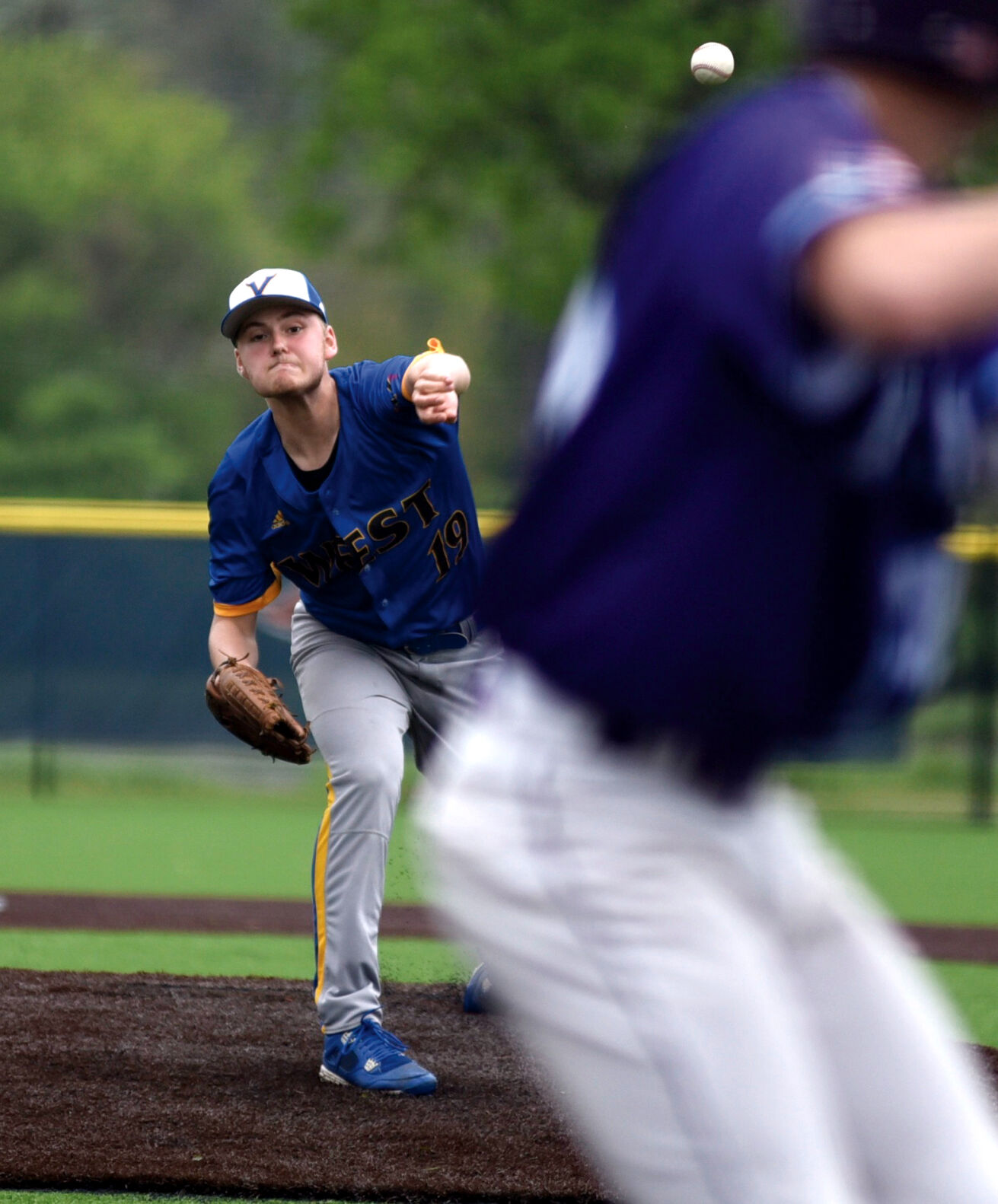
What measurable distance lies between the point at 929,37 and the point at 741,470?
0.41 m

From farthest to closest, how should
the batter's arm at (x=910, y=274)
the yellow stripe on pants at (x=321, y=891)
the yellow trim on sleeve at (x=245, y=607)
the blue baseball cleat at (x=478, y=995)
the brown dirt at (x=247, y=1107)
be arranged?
the blue baseball cleat at (x=478, y=995) < the yellow trim on sleeve at (x=245, y=607) < the yellow stripe on pants at (x=321, y=891) < the brown dirt at (x=247, y=1107) < the batter's arm at (x=910, y=274)

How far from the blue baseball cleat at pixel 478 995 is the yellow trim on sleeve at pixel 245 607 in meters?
1.32

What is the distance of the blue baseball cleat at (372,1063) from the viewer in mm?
4258

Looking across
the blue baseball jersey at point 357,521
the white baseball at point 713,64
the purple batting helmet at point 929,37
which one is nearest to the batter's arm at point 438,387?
the blue baseball jersey at point 357,521

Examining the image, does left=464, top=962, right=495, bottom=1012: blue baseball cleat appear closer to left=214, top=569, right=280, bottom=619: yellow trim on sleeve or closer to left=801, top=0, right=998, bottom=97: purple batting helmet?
left=214, top=569, right=280, bottom=619: yellow trim on sleeve

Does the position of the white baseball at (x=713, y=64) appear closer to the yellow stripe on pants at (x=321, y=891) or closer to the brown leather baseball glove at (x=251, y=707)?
the brown leather baseball glove at (x=251, y=707)

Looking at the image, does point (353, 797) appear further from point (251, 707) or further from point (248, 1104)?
point (248, 1104)

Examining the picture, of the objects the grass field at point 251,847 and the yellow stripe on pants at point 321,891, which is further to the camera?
the grass field at point 251,847

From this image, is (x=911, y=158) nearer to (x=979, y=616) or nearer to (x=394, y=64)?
(x=979, y=616)

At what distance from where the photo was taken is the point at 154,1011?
518cm

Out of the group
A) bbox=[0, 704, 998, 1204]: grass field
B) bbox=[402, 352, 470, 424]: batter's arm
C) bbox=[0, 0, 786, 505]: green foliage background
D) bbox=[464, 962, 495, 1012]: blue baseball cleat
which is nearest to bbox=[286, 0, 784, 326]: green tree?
bbox=[0, 0, 786, 505]: green foliage background

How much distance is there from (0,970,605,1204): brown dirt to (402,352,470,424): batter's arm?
5.06ft

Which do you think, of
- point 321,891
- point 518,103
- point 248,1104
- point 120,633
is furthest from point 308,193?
point 248,1104

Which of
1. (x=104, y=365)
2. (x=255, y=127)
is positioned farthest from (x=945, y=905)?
(x=255, y=127)
